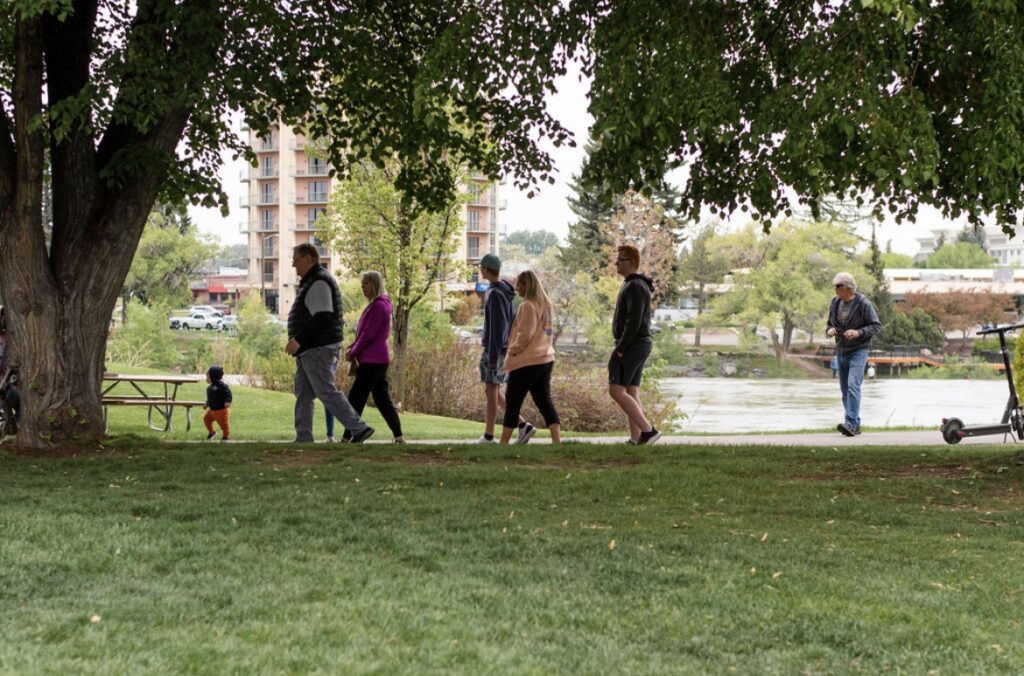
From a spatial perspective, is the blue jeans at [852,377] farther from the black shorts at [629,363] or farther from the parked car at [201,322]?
the parked car at [201,322]

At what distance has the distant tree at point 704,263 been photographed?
6575cm

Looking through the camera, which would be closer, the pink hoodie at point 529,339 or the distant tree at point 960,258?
the pink hoodie at point 529,339

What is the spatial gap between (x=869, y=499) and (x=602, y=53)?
413cm

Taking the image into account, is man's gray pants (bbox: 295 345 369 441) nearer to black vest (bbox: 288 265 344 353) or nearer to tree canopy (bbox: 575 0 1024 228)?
black vest (bbox: 288 265 344 353)

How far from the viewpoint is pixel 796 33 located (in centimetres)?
953

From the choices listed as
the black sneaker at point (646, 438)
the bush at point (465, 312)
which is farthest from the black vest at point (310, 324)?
the bush at point (465, 312)

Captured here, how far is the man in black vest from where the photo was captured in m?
11.1

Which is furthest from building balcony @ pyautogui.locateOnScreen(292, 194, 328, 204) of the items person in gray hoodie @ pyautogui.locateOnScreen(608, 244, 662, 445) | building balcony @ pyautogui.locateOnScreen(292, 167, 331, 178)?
person in gray hoodie @ pyautogui.locateOnScreen(608, 244, 662, 445)

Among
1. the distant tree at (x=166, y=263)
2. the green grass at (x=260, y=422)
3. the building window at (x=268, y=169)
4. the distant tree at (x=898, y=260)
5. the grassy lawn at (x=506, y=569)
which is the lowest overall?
the green grass at (x=260, y=422)

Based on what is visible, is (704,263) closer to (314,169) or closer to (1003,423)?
(314,169)

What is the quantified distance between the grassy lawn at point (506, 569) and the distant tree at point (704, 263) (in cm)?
5708

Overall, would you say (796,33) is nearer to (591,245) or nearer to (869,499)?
(869,499)

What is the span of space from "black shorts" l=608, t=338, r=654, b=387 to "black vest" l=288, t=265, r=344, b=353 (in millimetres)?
2587

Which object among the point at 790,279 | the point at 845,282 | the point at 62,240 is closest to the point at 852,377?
the point at 845,282
